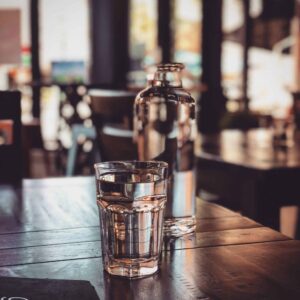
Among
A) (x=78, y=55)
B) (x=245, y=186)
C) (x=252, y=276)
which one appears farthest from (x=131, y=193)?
(x=78, y=55)

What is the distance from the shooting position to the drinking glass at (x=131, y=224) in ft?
2.35

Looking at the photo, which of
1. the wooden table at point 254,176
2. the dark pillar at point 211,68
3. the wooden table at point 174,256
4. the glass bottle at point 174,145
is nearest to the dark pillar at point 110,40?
the dark pillar at point 211,68

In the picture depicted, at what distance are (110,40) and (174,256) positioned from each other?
727cm

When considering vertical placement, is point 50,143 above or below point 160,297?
below

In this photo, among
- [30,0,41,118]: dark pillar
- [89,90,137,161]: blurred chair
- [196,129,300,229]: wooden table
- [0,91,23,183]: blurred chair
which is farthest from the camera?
[30,0,41,118]: dark pillar

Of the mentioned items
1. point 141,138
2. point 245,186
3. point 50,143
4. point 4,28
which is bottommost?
point 50,143

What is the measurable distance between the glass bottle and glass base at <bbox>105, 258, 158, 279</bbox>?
193 millimetres

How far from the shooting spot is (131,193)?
0.72m

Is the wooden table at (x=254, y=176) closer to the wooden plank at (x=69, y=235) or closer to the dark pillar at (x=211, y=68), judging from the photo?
the wooden plank at (x=69, y=235)

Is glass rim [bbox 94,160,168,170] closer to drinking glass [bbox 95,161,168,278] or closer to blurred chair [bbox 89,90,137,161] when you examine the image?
drinking glass [bbox 95,161,168,278]

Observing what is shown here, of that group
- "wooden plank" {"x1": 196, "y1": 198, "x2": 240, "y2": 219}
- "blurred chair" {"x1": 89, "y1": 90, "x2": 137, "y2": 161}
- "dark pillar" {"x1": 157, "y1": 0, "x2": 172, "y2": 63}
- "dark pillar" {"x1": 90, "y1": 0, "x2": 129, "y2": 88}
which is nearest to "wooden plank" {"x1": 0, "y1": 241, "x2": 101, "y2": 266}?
"wooden plank" {"x1": 196, "y1": 198, "x2": 240, "y2": 219}

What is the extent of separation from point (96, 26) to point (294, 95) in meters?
4.84

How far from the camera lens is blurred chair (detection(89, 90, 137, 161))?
2150mm

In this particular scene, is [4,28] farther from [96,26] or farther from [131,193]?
[131,193]
